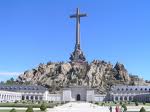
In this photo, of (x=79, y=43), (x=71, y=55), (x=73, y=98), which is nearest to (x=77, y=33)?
(x=79, y=43)

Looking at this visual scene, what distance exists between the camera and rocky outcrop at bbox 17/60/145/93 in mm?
144750

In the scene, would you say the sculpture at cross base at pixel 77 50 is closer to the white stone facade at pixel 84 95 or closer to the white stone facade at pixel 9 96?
the white stone facade at pixel 84 95

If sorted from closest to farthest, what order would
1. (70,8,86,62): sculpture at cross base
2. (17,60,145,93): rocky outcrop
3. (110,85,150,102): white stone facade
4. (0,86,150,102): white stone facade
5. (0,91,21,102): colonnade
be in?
(0,91,21,102): colonnade < (0,86,150,102): white stone facade < (70,8,86,62): sculpture at cross base < (110,85,150,102): white stone facade < (17,60,145,93): rocky outcrop

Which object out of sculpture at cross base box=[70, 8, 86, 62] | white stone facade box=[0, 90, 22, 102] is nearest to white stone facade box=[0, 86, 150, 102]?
white stone facade box=[0, 90, 22, 102]

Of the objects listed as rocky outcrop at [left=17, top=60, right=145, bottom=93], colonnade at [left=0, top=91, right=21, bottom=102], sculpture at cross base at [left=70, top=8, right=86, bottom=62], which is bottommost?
colonnade at [left=0, top=91, right=21, bottom=102]

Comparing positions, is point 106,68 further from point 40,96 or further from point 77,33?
point 40,96

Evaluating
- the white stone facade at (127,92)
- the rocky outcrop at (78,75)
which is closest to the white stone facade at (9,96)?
the rocky outcrop at (78,75)

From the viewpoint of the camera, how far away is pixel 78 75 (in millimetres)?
145375

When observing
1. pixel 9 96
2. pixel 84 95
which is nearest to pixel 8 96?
pixel 9 96

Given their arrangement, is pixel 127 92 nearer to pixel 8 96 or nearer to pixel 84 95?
pixel 84 95

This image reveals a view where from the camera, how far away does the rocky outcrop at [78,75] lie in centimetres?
14475

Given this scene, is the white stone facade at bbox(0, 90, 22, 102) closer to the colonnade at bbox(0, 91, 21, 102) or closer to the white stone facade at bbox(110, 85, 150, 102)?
the colonnade at bbox(0, 91, 21, 102)

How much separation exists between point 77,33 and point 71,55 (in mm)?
16036

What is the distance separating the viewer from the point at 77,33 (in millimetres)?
140875
